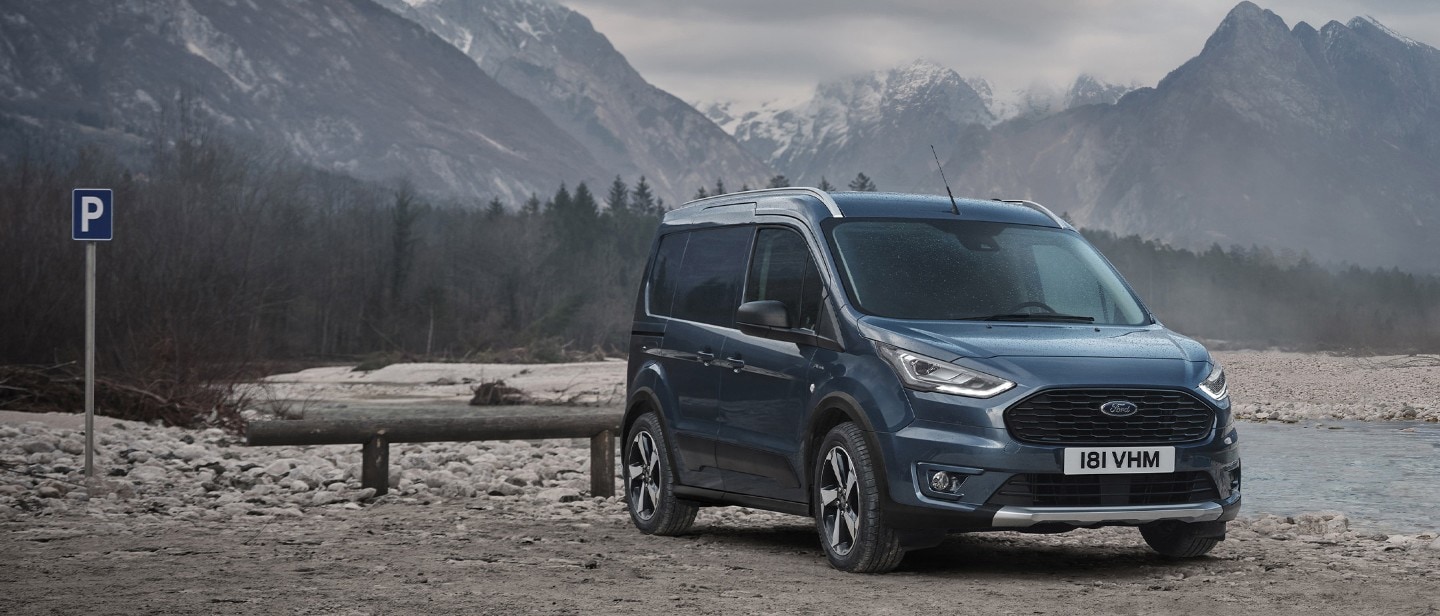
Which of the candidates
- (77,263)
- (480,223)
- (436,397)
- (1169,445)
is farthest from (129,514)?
(480,223)

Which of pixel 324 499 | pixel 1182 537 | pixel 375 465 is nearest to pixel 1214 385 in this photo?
pixel 1182 537

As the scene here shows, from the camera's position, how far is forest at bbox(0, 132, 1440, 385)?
150 feet

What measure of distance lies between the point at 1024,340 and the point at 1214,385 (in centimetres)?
108

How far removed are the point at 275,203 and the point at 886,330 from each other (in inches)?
3614

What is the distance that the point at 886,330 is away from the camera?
8398 mm

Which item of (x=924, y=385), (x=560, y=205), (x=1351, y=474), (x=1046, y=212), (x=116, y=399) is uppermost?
(x=560, y=205)

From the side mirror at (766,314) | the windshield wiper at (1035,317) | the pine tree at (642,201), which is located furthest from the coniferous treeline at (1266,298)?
the side mirror at (766,314)

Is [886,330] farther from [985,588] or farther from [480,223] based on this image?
[480,223]

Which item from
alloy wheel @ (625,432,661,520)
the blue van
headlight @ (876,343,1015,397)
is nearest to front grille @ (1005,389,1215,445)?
→ the blue van

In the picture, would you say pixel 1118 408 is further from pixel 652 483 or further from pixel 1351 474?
pixel 1351 474

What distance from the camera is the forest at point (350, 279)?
45.8 metres

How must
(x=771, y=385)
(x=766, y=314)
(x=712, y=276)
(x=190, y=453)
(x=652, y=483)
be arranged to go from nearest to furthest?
(x=766, y=314) < (x=771, y=385) < (x=712, y=276) < (x=652, y=483) < (x=190, y=453)

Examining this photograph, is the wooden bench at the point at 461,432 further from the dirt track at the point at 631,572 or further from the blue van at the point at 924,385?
the blue van at the point at 924,385

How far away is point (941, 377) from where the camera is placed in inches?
318
